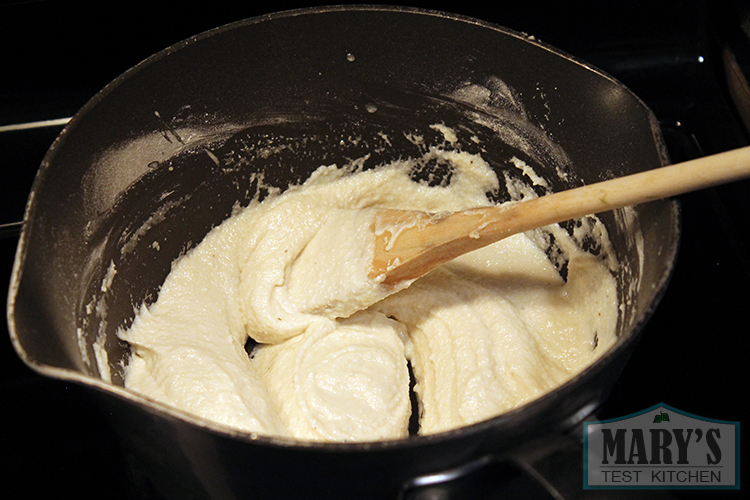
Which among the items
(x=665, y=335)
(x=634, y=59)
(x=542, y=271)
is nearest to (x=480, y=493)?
(x=665, y=335)

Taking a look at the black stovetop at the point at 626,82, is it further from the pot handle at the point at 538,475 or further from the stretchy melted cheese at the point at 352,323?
the pot handle at the point at 538,475

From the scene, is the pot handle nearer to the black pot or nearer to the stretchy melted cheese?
the black pot

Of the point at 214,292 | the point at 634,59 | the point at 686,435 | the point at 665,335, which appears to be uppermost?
the point at 634,59

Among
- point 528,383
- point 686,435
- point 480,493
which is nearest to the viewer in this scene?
point 480,493

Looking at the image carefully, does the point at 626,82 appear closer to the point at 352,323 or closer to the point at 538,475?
the point at 352,323

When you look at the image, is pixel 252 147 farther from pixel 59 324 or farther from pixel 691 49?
pixel 691 49

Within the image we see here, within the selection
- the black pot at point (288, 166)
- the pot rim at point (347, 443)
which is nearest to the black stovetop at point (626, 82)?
the black pot at point (288, 166)
